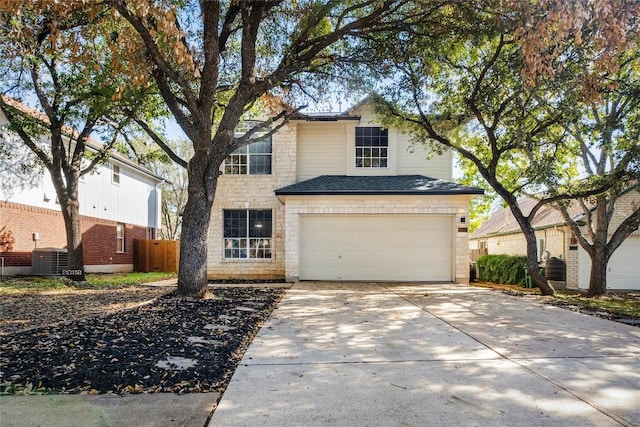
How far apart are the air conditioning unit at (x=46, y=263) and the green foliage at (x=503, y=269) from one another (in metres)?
18.0

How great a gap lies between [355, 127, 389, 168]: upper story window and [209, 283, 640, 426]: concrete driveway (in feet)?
28.8

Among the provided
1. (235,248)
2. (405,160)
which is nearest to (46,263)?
(235,248)

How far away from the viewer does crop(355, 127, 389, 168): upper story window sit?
15539 mm

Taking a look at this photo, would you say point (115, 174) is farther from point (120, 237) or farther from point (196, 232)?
point (196, 232)

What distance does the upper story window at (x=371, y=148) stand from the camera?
15.5 meters

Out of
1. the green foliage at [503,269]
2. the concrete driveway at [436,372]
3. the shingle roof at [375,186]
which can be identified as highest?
the shingle roof at [375,186]

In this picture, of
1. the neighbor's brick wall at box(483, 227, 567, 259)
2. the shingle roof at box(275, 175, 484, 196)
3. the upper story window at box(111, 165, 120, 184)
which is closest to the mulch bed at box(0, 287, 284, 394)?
the shingle roof at box(275, 175, 484, 196)

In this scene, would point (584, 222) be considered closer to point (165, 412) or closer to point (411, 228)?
point (411, 228)

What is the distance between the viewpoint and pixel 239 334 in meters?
5.81

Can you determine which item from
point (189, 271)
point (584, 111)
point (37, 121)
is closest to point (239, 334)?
point (189, 271)

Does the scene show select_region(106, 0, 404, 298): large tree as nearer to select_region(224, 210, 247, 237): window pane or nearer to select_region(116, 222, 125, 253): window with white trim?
select_region(224, 210, 247, 237): window pane

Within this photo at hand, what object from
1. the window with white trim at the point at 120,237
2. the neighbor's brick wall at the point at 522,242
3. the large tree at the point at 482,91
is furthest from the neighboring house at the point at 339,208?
the window with white trim at the point at 120,237

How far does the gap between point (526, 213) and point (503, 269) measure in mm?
5554

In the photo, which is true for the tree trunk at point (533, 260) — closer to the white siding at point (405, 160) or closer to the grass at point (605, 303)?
the grass at point (605, 303)
